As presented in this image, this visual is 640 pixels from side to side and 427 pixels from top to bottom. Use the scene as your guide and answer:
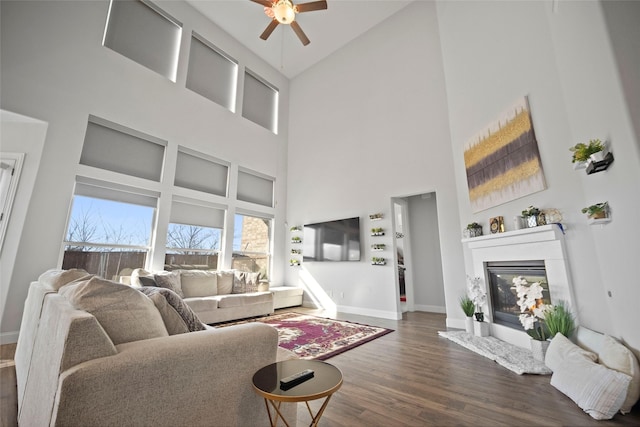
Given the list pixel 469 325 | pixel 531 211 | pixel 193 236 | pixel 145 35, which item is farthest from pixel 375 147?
pixel 145 35

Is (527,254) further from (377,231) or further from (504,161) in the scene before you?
(377,231)

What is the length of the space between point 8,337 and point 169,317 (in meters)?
3.59

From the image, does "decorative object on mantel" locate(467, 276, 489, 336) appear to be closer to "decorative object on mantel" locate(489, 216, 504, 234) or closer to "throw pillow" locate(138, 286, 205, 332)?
"decorative object on mantel" locate(489, 216, 504, 234)

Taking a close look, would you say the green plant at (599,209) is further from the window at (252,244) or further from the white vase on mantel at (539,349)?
the window at (252,244)

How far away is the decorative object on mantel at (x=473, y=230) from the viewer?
3.73 m

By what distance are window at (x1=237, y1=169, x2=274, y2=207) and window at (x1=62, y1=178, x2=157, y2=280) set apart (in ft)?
6.33

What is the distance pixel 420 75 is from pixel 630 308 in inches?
186

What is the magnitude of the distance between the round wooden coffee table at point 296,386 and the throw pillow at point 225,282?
3.72 metres

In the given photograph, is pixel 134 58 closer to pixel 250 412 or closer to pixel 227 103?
pixel 227 103

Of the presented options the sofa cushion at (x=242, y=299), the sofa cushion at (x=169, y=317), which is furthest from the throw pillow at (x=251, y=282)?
the sofa cushion at (x=169, y=317)

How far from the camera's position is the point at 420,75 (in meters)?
5.23

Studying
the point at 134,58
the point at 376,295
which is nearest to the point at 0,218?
the point at 134,58

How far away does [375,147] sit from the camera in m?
5.65

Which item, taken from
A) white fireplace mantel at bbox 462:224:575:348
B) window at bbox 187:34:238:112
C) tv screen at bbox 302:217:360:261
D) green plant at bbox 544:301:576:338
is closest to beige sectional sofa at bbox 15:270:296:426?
green plant at bbox 544:301:576:338
